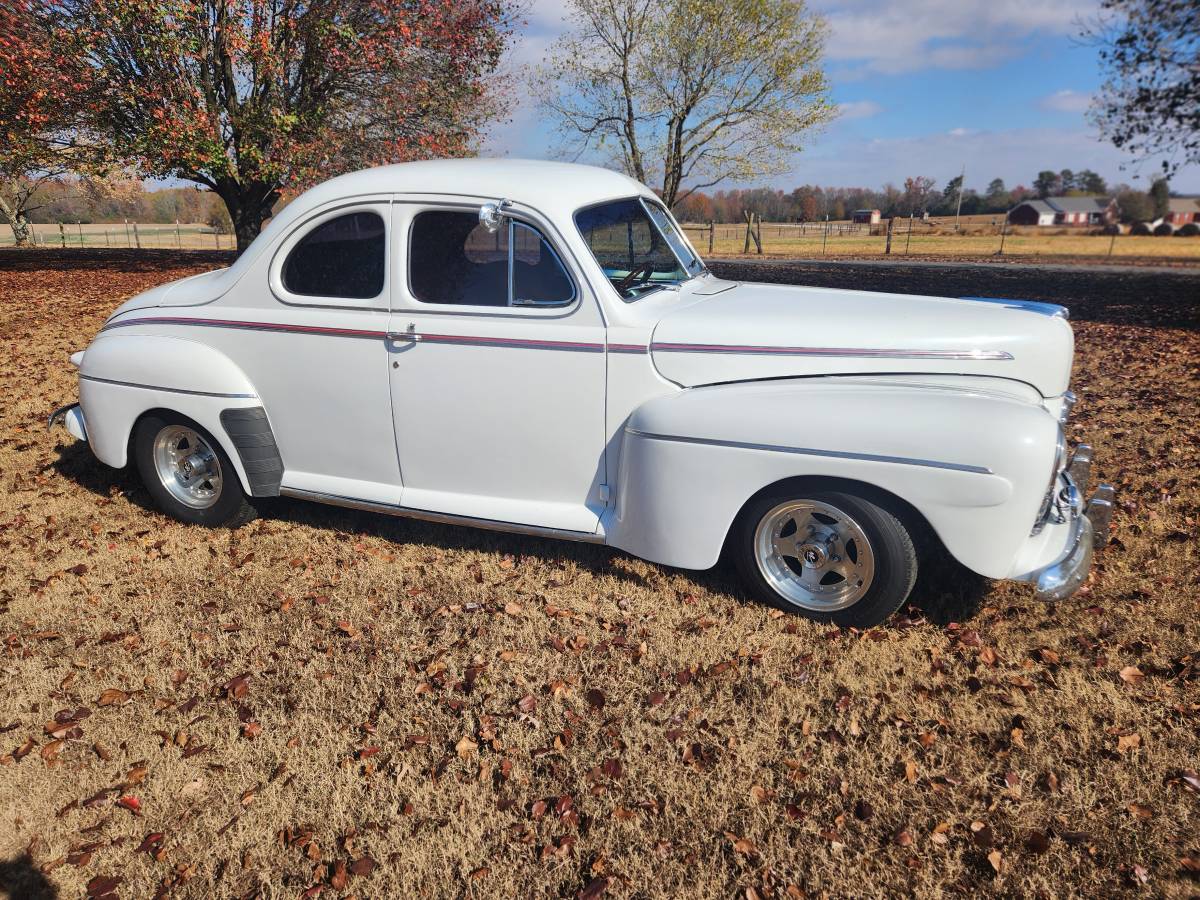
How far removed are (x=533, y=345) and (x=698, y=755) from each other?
2.06 metres

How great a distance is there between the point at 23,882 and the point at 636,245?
3.83 metres

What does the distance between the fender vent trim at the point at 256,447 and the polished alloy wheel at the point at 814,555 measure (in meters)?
2.89

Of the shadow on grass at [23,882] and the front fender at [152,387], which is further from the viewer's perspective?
the front fender at [152,387]

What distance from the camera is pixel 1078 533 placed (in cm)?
368

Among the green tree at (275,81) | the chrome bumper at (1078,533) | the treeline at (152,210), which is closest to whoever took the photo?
the chrome bumper at (1078,533)

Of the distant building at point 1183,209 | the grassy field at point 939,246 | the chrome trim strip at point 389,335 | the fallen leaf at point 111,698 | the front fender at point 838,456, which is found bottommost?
the fallen leaf at point 111,698

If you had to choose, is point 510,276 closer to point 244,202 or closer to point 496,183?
point 496,183

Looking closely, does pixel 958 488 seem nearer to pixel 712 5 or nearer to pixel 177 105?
pixel 177 105

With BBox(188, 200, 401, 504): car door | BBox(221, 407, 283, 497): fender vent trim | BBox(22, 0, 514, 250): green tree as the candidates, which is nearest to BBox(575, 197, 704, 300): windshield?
BBox(188, 200, 401, 504): car door

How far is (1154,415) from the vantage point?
731 centimetres

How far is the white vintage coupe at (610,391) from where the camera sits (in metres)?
3.42

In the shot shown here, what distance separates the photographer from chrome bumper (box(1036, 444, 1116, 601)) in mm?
3355

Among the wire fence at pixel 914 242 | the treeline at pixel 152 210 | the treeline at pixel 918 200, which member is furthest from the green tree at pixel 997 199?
the treeline at pixel 152 210

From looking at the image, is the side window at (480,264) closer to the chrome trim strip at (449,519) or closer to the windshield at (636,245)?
the windshield at (636,245)
